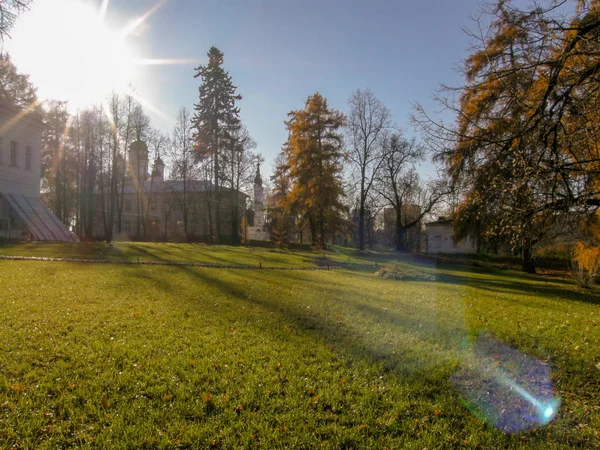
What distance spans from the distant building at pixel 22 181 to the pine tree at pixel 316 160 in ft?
61.6

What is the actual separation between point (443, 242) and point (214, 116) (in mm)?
26916

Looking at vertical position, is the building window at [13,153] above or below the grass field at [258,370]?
above

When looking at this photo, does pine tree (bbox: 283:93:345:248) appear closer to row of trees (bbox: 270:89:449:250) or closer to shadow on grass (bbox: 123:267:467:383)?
row of trees (bbox: 270:89:449:250)

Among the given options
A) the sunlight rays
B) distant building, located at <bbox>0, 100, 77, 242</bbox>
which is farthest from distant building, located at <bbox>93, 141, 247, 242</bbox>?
the sunlight rays

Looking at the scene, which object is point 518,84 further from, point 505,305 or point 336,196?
point 336,196

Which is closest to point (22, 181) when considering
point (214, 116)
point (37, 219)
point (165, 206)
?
point (37, 219)

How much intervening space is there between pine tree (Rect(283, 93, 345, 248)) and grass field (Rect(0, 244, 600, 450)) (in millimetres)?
24691

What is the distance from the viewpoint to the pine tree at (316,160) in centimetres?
3391

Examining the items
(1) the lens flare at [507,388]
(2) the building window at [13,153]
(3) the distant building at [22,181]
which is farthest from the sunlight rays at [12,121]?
(1) the lens flare at [507,388]

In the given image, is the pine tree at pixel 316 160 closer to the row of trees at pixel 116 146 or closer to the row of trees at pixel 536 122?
the row of trees at pixel 116 146

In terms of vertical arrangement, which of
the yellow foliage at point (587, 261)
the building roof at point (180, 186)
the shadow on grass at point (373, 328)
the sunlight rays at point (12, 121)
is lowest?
the shadow on grass at point (373, 328)

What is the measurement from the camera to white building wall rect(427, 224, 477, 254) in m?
37.8

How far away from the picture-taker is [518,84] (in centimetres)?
595

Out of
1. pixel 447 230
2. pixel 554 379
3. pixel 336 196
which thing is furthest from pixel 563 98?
pixel 447 230
